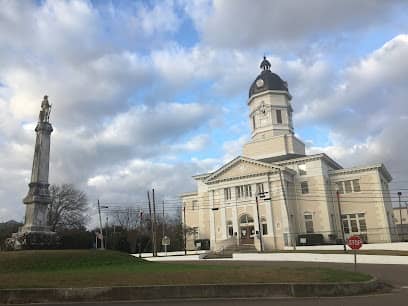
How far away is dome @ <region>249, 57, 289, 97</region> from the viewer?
67812mm

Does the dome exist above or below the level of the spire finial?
below

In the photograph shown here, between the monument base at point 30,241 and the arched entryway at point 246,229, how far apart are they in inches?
1444

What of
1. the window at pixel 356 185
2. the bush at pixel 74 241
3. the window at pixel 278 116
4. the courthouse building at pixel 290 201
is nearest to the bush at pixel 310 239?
the courthouse building at pixel 290 201

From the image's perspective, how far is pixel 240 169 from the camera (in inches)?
2388

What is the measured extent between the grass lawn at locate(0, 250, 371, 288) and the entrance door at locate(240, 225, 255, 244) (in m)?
36.7

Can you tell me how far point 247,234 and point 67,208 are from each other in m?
31.9

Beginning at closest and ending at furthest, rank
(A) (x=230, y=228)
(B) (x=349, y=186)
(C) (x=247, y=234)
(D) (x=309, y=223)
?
(C) (x=247, y=234), (D) (x=309, y=223), (B) (x=349, y=186), (A) (x=230, y=228)

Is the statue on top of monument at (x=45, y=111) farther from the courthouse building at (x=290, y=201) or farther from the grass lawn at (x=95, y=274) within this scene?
the courthouse building at (x=290, y=201)

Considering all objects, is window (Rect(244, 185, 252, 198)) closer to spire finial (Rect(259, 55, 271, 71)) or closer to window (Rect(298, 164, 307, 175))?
window (Rect(298, 164, 307, 175))

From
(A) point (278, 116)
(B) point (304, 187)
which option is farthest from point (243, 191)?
(A) point (278, 116)

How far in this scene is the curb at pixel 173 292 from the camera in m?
13.1

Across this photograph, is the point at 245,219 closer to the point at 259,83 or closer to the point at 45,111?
the point at 259,83

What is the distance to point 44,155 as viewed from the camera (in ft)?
82.1

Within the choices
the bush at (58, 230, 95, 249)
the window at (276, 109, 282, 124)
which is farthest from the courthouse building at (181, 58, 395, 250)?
the bush at (58, 230, 95, 249)
